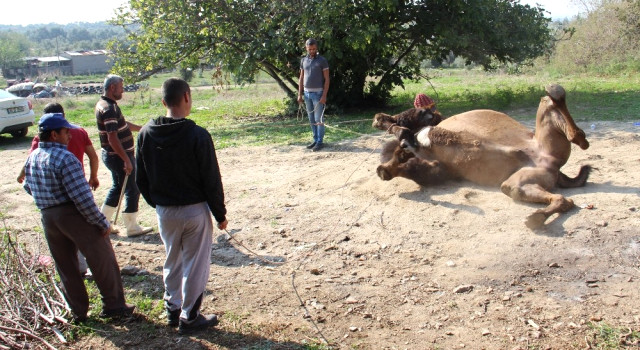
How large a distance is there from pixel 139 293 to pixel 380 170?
10.1ft

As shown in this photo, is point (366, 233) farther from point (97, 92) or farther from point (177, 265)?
point (97, 92)

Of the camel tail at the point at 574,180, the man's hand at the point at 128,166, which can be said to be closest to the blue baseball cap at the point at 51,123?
the man's hand at the point at 128,166

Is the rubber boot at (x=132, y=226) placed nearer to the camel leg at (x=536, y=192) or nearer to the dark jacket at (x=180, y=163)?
the dark jacket at (x=180, y=163)

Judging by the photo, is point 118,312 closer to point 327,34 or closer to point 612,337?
point 612,337

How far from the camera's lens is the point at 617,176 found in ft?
19.8

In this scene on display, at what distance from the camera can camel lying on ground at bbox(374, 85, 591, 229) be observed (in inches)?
213

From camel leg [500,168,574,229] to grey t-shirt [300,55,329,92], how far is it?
4.73m

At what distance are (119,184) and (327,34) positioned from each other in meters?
6.49

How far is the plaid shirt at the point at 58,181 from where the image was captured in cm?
401

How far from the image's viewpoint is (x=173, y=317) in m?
4.13

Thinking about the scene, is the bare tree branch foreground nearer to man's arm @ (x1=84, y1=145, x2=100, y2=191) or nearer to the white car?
man's arm @ (x1=84, y1=145, x2=100, y2=191)

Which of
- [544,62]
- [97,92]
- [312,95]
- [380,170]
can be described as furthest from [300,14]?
[97,92]

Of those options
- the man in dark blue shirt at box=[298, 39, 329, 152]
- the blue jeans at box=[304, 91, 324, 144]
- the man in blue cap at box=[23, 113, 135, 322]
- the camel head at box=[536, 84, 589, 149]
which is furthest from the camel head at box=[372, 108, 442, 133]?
the man in blue cap at box=[23, 113, 135, 322]

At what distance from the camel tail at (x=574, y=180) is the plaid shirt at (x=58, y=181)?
14.6 ft
